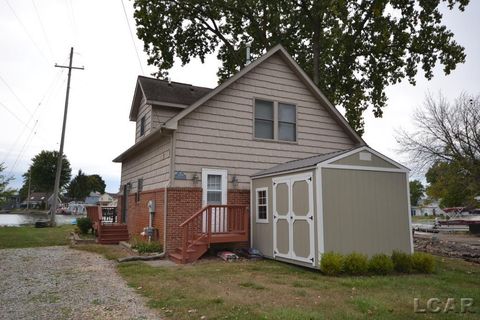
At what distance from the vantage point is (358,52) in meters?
20.7

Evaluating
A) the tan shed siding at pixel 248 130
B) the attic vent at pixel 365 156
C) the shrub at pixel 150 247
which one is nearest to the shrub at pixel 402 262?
the attic vent at pixel 365 156

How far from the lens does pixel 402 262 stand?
8898 mm

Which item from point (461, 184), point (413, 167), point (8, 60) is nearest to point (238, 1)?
point (8, 60)

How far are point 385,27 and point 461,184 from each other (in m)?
8.77

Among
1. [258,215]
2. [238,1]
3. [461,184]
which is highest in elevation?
[238,1]

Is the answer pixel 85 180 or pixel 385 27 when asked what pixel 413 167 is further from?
pixel 85 180

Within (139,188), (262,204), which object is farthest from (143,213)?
(262,204)

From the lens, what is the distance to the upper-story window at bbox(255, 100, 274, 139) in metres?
12.8

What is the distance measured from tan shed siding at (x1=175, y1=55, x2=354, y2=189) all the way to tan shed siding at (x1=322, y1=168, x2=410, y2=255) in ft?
13.0

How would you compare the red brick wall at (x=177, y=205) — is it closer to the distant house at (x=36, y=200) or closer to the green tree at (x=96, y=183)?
the green tree at (x=96, y=183)

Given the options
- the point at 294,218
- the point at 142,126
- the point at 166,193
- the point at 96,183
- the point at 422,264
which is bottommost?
the point at 422,264

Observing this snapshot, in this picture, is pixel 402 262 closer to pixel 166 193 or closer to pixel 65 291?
pixel 166 193

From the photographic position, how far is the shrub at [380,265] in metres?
8.49

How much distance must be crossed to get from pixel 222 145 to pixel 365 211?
510 centimetres
